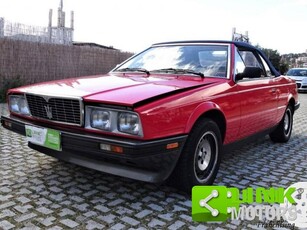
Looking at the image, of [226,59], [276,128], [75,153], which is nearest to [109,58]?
[276,128]

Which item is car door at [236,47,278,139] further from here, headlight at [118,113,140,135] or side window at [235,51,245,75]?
headlight at [118,113,140,135]

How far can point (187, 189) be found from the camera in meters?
3.07

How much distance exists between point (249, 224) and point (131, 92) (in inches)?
56.9

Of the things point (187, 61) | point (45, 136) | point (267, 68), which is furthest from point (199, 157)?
point (267, 68)

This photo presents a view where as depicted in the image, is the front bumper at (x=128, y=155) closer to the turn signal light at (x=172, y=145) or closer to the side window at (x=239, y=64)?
the turn signal light at (x=172, y=145)

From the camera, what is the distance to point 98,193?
318 cm

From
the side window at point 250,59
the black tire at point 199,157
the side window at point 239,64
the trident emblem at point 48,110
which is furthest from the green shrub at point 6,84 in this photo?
the black tire at point 199,157

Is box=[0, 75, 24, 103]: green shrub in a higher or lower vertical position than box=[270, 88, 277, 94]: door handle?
lower

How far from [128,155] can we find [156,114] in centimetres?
38

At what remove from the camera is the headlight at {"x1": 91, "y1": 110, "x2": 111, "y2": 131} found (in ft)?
8.88

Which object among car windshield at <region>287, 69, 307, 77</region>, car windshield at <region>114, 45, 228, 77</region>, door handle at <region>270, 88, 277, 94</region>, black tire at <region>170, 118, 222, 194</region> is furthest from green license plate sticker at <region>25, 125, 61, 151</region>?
car windshield at <region>287, 69, 307, 77</region>

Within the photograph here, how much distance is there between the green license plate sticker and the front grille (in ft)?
0.41

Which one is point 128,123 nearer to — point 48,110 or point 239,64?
point 48,110

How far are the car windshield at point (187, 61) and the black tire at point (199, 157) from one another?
0.74 metres
